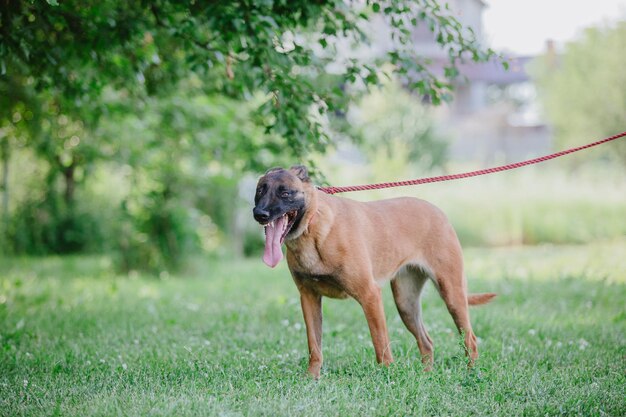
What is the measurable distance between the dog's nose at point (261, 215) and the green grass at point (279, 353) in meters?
1.04

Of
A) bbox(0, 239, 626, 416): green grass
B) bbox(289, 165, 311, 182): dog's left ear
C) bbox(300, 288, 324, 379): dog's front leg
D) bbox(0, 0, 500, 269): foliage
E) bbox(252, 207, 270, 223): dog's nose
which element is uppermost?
bbox(0, 0, 500, 269): foliage

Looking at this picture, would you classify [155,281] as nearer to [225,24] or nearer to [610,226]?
[225,24]

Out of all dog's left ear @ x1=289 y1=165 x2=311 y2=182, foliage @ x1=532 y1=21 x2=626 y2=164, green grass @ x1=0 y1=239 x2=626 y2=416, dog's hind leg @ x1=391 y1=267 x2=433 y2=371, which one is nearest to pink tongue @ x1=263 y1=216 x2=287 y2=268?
dog's left ear @ x1=289 y1=165 x2=311 y2=182

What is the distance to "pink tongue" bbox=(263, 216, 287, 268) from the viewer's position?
13.7ft

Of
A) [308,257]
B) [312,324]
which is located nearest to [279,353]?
[312,324]

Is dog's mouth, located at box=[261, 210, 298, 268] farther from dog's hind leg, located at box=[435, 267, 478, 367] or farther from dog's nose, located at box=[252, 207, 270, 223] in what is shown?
dog's hind leg, located at box=[435, 267, 478, 367]

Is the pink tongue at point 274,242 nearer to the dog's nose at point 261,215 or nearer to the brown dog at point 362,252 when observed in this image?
the brown dog at point 362,252

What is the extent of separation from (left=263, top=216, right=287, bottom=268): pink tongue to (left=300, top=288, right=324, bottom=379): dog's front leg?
0.59m

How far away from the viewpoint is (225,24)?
557 cm

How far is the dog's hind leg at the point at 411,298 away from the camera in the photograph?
524cm

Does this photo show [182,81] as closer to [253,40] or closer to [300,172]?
[253,40]

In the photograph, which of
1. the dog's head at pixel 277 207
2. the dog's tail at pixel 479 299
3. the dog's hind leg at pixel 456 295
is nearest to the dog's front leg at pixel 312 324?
the dog's head at pixel 277 207

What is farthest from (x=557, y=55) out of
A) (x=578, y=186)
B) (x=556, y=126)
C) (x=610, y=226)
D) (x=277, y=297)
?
(x=277, y=297)

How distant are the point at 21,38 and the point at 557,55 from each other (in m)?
26.8
